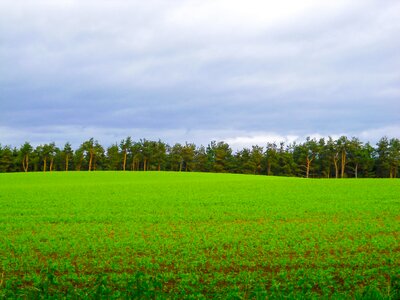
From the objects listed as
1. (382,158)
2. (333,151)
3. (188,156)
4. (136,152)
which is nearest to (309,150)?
(333,151)

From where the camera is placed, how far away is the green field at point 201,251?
364 inches

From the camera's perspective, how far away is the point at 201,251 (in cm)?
1347

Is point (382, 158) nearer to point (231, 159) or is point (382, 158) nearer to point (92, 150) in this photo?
point (231, 159)

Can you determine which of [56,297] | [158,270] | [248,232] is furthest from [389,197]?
[56,297]

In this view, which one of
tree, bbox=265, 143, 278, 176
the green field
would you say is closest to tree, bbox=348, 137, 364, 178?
tree, bbox=265, 143, 278, 176

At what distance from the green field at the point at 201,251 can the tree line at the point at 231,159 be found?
312 ft

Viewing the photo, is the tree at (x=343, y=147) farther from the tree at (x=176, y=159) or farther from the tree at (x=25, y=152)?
the tree at (x=25, y=152)

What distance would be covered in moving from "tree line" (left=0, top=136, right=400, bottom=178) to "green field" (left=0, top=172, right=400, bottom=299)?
95122 mm

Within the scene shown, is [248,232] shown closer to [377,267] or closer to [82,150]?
[377,267]

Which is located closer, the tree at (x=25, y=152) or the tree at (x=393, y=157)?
the tree at (x=393, y=157)

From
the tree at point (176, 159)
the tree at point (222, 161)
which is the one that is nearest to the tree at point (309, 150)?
the tree at point (222, 161)

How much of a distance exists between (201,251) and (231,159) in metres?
114

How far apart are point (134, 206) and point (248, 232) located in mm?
11674

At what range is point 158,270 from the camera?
11094 mm
